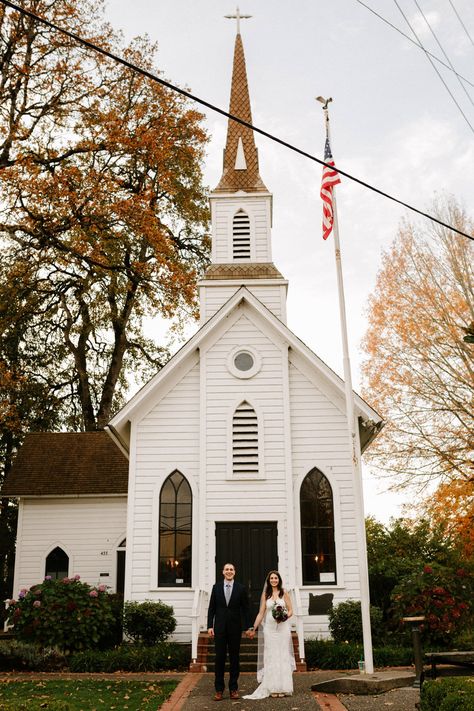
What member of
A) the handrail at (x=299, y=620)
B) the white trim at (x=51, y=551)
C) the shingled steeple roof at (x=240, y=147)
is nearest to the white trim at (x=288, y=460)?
the handrail at (x=299, y=620)

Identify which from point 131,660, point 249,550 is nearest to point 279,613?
point 131,660

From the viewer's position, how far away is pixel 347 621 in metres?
13.9

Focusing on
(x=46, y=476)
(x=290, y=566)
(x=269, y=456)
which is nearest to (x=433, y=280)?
(x=269, y=456)

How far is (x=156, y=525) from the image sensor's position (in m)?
15.1

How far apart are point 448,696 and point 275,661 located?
3.91 metres

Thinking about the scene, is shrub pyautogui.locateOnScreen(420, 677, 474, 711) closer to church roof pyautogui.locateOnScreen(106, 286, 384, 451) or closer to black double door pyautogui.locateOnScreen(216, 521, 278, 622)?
black double door pyautogui.locateOnScreen(216, 521, 278, 622)

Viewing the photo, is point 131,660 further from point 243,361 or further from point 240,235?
point 240,235

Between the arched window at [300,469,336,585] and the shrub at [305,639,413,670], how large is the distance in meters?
1.94

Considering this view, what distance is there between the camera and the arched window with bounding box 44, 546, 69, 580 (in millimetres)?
20188

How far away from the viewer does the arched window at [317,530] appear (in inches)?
580

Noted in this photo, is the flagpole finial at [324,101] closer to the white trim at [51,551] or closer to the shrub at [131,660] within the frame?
the shrub at [131,660]

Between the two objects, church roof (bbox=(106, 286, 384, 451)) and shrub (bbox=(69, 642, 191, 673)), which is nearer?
shrub (bbox=(69, 642, 191, 673))

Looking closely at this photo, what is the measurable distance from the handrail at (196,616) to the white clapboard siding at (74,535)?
6.62 metres

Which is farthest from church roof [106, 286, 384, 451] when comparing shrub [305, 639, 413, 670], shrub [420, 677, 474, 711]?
shrub [420, 677, 474, 711]
